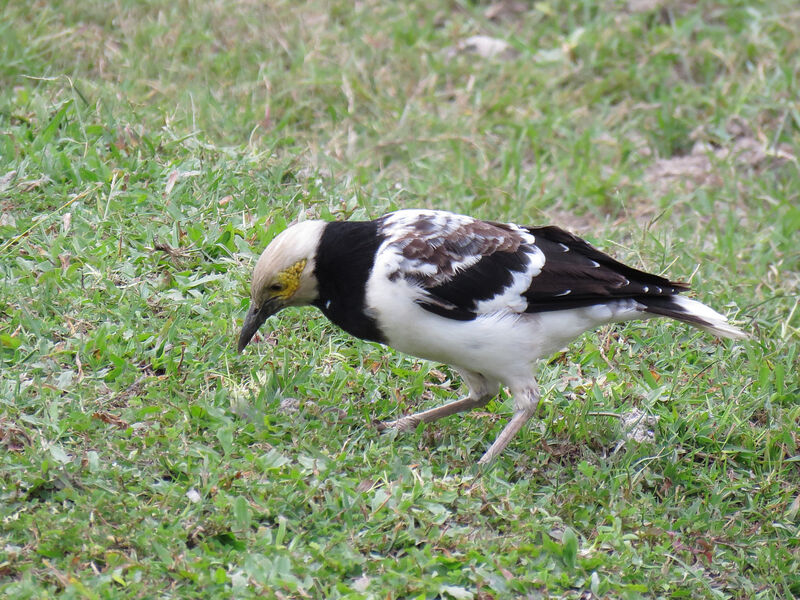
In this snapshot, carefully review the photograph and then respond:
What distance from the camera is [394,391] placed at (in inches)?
222

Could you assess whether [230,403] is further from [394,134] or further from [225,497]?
[394,134]

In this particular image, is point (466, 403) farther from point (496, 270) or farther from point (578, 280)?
point (578, 280)

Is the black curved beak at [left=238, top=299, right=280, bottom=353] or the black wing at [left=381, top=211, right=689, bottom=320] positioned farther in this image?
the black curved beak at [left=238, top=299, right=280, bottom=353]

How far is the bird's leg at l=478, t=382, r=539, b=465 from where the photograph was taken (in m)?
5.20

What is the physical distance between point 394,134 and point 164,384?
151 inches

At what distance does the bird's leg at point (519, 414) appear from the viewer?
520cm

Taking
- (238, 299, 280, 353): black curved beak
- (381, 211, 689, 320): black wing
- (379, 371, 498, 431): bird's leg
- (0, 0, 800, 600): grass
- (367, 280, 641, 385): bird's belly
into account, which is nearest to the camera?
(0, 0, 800, 600): grass

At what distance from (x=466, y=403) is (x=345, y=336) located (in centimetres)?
90

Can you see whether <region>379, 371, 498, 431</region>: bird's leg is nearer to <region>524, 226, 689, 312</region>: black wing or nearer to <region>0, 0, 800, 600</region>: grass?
<region>0, 0, 800, 600</region>: grass

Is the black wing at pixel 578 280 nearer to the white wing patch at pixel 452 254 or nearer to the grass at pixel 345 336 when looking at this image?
the white wing patch at pixel 452 254

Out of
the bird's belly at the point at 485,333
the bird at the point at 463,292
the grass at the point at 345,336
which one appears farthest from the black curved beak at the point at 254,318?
the bird's belly at the point at 485,333

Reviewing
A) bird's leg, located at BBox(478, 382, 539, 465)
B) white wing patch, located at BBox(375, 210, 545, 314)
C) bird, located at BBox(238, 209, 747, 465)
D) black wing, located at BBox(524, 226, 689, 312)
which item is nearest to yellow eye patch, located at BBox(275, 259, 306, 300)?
bird, located at BBox(238, 209, 747, 465)

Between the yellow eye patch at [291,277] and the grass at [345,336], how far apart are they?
1.89 feet

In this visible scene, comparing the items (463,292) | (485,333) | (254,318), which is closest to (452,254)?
(463,292)
